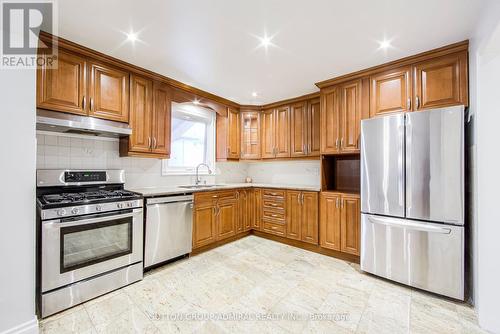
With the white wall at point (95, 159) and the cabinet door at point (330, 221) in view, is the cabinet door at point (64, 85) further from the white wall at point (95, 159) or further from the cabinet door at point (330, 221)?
the cabinet door at point (330, 221)

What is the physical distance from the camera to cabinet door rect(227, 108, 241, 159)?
411 centimetres

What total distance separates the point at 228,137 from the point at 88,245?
Answer: 2644mm

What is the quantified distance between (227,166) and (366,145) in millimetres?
2654

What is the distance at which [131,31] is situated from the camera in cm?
201

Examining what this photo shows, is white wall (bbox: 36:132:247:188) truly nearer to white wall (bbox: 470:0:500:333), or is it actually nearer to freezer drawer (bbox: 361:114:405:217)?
freezer drawer (bbox: 361:114:405:217)

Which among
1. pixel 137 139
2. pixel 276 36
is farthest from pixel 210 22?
pixel 137 139

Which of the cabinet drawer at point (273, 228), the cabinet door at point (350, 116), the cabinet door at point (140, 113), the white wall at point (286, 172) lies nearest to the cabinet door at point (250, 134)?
the white wall at point (286, 172)

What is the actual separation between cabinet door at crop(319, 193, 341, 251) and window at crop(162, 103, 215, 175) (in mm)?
2176

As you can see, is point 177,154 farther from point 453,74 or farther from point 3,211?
point 453,74

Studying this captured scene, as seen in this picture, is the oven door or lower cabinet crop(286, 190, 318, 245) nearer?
the oven door

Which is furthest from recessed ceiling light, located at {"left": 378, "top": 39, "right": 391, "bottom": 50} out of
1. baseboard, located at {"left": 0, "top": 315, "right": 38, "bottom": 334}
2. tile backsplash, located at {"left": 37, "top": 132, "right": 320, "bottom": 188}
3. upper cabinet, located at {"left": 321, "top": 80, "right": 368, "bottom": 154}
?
baseboard, located at {"left": 0, "top": 315, "right": 38, "bottom": 334}

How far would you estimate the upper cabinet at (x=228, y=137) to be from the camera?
407cm

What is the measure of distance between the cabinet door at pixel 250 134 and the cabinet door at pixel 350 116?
1.74 m

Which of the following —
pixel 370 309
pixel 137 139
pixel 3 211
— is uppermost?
pixel 137 139
